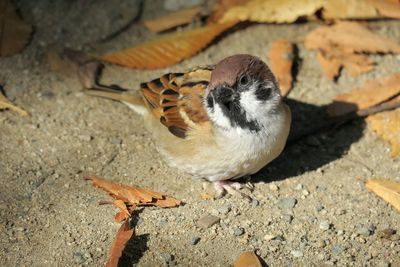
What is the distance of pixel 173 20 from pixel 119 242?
252cm

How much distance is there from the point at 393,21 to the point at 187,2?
1813mm

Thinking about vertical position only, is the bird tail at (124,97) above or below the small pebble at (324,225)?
above

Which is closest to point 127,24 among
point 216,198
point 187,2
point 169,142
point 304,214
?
point 187,2

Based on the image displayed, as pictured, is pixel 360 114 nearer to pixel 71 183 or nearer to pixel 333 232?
pixel 333 232

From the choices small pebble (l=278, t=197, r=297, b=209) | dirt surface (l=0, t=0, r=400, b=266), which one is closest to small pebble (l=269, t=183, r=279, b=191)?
dirt surface (l=0, t=0, r=400, b=266)

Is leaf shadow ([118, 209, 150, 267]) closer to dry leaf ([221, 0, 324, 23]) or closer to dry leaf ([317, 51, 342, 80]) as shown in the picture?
dry leaf ([317, 51, 342, 80])

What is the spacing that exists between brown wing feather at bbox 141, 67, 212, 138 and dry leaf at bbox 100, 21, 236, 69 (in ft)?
2.07

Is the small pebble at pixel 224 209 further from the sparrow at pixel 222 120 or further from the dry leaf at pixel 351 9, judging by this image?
the dry leaf at pixel 351 9

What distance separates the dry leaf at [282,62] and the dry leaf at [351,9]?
46cm

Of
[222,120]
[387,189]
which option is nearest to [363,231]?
[387,189]

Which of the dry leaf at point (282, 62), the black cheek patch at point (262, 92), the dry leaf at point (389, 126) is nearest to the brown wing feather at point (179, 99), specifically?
the black cheek patch at point (262, 92)

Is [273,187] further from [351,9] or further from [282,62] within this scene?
[351,9]

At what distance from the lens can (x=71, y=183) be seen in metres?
4.86

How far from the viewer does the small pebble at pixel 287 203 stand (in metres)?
4.72
